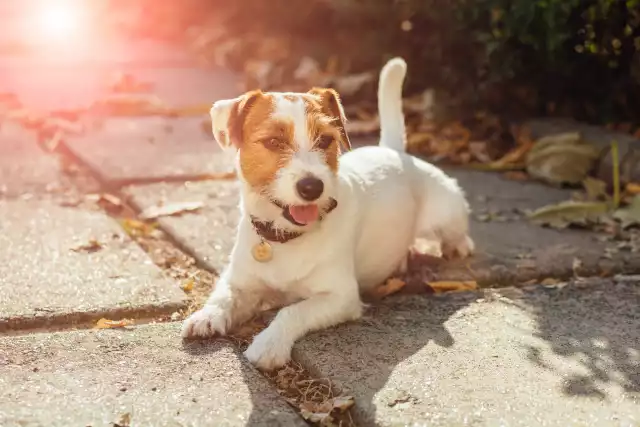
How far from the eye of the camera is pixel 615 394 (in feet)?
8.77

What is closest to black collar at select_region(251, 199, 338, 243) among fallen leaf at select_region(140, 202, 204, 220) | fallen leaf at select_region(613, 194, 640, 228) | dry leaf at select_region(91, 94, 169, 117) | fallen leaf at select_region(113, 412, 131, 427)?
fallen leaf at select_region(113, 412, 131, 427)

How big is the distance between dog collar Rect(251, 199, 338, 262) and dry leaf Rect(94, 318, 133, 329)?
519 millimetres

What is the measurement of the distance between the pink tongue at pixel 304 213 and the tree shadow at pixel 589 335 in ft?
2.79

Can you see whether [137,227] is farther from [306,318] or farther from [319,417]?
[319,417]

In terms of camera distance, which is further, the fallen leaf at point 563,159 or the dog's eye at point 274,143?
the fallen leaf at point 563,159

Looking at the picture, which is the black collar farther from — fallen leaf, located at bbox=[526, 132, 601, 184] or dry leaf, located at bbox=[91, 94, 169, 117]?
dry leaf, located at bbox=[91, 94, 169, 117]

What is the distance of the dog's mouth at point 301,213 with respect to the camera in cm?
304

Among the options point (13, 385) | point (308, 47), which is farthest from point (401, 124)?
point (308, 47)

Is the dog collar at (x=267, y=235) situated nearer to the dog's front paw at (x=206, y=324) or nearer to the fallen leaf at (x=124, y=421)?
the dog's front paw at (x=206, y=324)

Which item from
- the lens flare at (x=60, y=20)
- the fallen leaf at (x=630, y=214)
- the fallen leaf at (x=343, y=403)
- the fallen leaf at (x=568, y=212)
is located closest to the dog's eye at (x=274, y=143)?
the fallen leaf at (x=343, y=403)

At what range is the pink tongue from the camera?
3041 millimetres

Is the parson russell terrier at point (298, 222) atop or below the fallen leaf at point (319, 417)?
atop

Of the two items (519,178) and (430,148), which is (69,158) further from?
(519,178)

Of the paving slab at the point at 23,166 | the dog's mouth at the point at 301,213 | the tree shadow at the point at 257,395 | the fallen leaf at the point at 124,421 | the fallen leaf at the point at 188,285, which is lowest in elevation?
the fallen leaf at the point at 188,285
